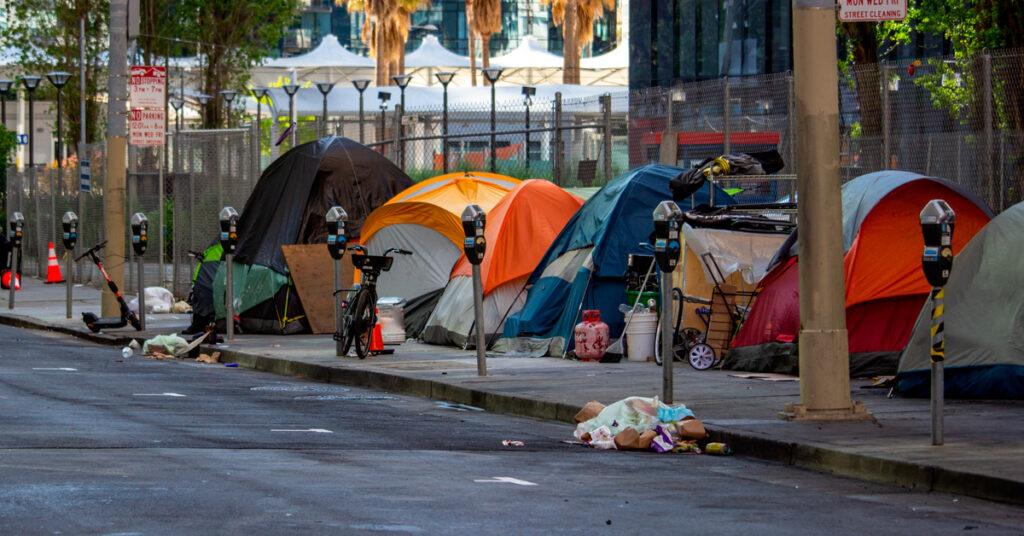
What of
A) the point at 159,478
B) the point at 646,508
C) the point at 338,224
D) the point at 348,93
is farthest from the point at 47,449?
the point at 348,93

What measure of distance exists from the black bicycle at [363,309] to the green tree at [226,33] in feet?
99.6

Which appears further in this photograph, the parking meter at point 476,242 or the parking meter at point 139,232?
the parking meter at point 139,232

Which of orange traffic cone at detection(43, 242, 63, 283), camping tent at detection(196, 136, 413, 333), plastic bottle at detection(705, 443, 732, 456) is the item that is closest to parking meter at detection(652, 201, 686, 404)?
plastic bottle at detection(705, 443, 732, 456)

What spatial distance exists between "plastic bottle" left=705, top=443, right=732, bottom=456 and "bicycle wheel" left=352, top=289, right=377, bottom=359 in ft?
23.6

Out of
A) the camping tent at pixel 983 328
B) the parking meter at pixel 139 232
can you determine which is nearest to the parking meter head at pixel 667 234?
the camping tent at pixel 983 328

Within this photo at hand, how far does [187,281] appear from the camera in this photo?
27.2 meters

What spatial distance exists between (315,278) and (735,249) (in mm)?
7107

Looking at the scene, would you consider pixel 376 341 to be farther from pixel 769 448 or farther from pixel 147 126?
pixel 769 448

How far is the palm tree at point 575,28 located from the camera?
51678 mm

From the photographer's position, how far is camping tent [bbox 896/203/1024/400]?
37.6 ft

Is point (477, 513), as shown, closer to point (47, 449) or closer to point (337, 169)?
point (47, 449)

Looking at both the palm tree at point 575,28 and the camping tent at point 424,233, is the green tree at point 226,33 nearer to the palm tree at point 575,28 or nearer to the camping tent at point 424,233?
the palm tree at point 575,28

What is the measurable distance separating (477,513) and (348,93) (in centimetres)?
4296

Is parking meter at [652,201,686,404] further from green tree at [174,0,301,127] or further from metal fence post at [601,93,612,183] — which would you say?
green tree at [174,0,301,127]
